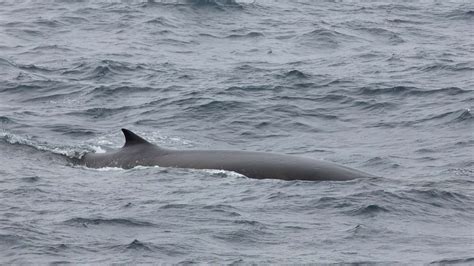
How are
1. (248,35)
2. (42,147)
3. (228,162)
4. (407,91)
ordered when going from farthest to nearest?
(248,35) → (407,91) → (42,147) → (228,162)

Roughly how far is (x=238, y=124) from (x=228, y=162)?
5.34m

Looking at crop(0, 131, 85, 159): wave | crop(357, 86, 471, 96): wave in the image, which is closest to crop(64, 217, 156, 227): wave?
crop(0, 131, 85, 159): wave

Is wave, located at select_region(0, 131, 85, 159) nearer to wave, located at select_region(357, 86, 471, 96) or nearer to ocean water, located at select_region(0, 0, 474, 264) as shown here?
ocean water, located at select_region(0, 0, 474, 264)

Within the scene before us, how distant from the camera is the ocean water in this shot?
15500 millimetres

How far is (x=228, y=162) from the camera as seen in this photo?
20.2 m

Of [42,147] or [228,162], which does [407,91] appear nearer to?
[228,162]

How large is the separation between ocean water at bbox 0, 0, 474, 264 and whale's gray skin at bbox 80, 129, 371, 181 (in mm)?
394

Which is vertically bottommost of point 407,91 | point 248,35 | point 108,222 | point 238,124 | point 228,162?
point 248,35

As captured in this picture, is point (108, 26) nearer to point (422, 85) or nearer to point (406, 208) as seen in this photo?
point (422, 85)

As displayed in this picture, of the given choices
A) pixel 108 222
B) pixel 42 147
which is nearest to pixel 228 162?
pixel 108 222

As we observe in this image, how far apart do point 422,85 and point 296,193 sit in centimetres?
1143

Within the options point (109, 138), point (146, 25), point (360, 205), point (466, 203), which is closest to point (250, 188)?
point (360, 205)

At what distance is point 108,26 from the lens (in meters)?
38.6

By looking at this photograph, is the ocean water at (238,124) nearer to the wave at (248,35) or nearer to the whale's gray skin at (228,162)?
the wave at (248,35)
